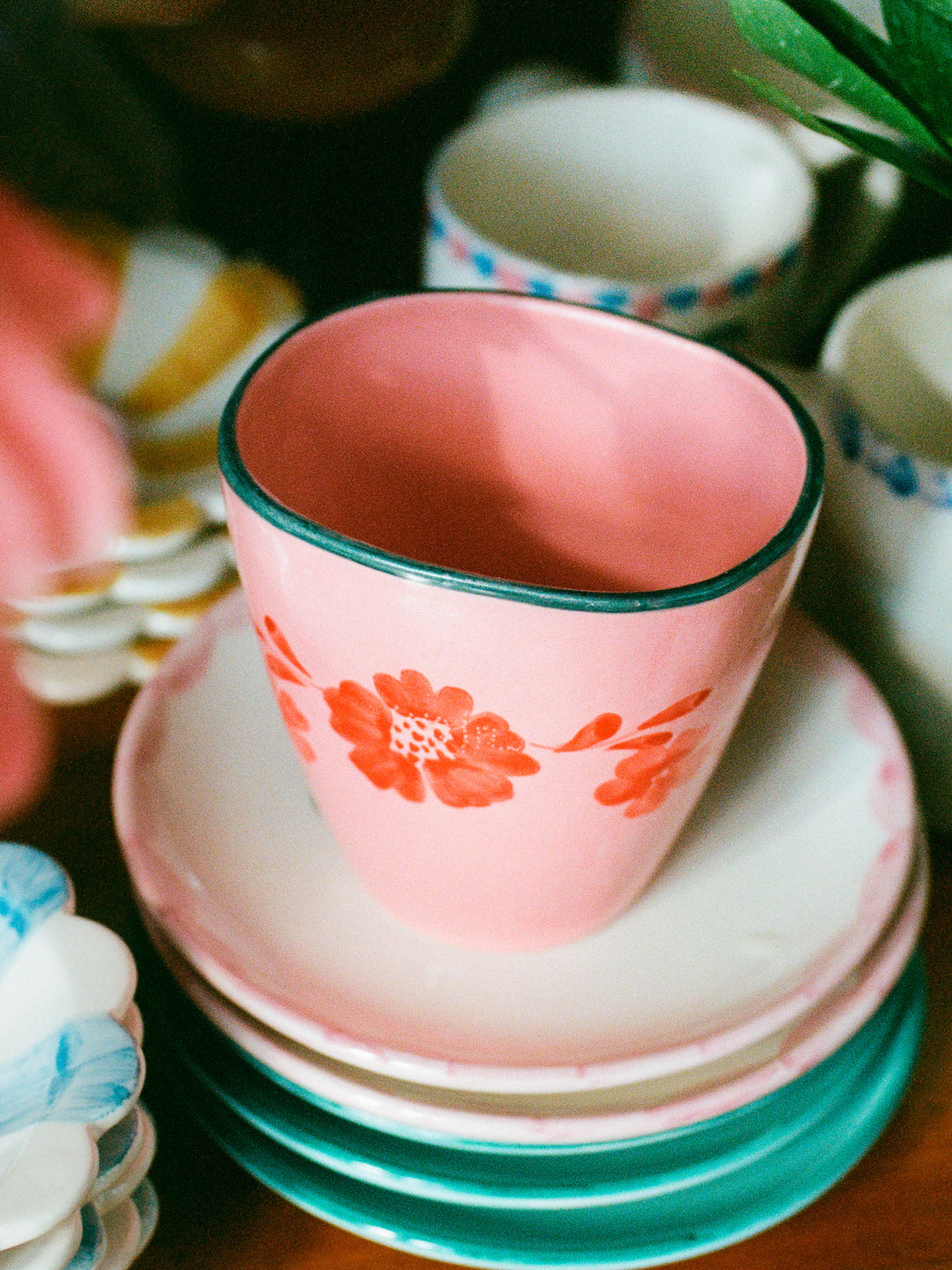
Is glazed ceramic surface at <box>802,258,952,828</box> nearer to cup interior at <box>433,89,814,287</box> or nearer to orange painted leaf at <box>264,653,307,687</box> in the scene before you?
cup interior at <box>433,89,814,287</box>

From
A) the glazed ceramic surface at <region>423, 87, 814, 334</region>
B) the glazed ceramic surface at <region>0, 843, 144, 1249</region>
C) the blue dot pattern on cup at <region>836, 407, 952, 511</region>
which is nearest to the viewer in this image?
the glazed ceramic surface at <region>0, 843, 144, 1249</region>

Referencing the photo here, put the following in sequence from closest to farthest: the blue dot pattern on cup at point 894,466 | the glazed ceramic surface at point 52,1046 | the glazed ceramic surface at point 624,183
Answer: the glazed ceramic surface at point 52,1046, the blue dot pattern on cup at point 894,466, the glazed ceramic surface at point 624,183

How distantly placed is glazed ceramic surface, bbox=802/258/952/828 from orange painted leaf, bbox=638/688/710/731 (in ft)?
0.37

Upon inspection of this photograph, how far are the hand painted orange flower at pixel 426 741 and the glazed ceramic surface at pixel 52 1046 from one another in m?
0.06

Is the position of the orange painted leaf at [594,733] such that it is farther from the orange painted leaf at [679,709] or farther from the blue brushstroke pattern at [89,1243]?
the blue brushstroke pattern at [89,1243]

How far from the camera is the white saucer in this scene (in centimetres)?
25

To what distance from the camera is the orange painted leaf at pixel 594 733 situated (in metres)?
0.23

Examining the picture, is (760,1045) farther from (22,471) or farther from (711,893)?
(22,471)

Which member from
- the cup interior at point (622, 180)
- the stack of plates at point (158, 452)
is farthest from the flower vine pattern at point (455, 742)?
the cup interior at point (622, 180)

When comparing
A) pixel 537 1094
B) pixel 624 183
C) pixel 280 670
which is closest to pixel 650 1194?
pixel 537 1094

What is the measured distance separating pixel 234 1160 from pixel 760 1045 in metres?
0.12

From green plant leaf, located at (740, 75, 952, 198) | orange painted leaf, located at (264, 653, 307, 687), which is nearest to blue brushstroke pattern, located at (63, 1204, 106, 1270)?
orange painted leaf, located at (264, 653, 307, 687)

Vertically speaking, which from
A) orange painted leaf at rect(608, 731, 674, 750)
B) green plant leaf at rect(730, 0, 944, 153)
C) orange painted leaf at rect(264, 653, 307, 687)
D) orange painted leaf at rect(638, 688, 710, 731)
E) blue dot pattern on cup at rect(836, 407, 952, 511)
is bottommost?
orange painted leaf at rect(264, 653, 307, 687)

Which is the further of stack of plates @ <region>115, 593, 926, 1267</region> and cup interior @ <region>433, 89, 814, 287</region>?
cup interior @ <region>433, 89, 814, 287</region>
